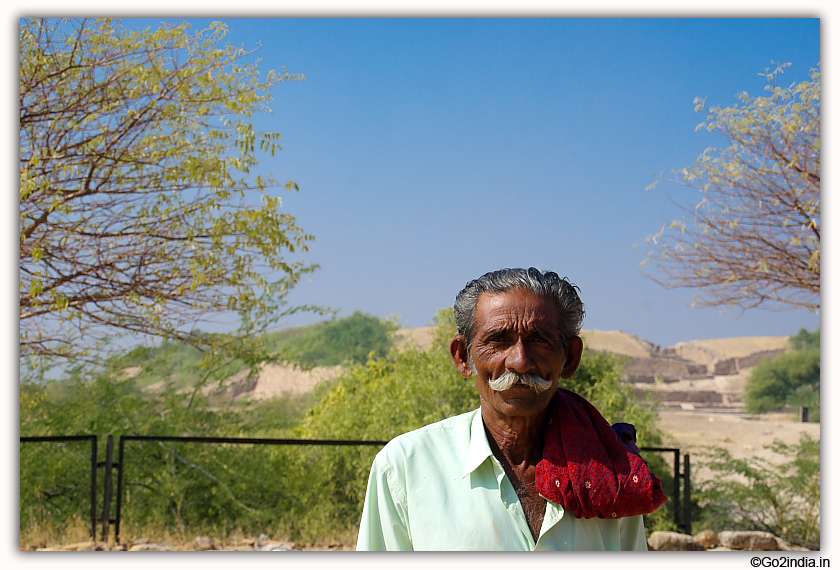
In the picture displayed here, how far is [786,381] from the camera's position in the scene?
2292cm

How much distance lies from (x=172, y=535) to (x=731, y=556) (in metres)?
3.52

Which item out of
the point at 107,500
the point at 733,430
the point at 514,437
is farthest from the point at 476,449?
the point at 733,430

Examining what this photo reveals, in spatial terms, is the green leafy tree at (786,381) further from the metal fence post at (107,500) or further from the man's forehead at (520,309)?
the man's forehead at (520,309)

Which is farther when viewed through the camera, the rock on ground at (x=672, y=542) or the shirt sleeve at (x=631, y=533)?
the rock on ground at (x=672, y=542)

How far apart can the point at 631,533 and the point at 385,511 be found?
1.60 ft

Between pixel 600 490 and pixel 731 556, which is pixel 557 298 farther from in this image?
pixel 731 556

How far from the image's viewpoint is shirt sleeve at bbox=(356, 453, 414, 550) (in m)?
1.29

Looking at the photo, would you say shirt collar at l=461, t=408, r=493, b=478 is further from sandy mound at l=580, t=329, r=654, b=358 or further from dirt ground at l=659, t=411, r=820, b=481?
sandy mound at l=580, t=329, r=654, b=358

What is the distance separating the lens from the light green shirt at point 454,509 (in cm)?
127

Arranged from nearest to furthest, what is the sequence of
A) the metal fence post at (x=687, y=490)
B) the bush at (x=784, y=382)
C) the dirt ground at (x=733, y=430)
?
A: the metal fence post at (x=687, y=490) < the dirt ground at (x=733, y=430) < the bush at (x=784, y=382)

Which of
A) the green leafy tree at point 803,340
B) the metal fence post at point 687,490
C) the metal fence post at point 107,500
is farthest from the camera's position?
the green leafy tree at point 803,340

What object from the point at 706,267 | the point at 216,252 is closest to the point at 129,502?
the point at 216,252

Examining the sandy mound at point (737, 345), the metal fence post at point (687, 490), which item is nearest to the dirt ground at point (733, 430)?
the sandy mound at point (737, 345)

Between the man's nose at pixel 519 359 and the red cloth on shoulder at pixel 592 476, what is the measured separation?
0.44ft
